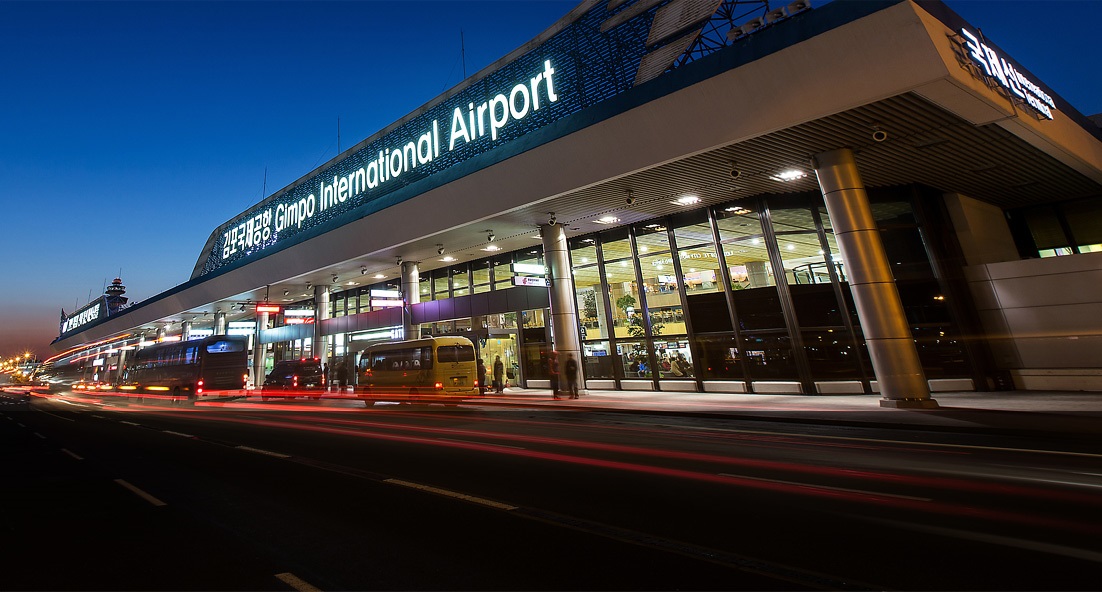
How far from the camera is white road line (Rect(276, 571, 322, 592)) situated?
3469 millimetres

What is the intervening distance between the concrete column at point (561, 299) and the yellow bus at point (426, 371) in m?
3.93

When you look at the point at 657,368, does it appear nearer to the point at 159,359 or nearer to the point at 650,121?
the point at 650,121

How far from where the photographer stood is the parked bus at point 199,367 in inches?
940

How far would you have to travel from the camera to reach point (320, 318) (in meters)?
30.2

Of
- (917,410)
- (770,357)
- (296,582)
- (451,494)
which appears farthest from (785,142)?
(296,582)

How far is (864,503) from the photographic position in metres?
4.92

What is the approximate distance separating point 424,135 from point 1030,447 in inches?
967

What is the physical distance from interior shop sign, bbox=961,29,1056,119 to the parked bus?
33.4 meters

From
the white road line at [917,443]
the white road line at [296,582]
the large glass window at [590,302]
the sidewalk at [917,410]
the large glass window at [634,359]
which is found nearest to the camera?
the white road line at [296,582]

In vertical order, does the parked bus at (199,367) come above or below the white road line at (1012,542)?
above

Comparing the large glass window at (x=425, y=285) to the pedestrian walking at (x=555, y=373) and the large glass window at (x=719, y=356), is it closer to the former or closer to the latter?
the pedestrian walking at (x=555, y=373)

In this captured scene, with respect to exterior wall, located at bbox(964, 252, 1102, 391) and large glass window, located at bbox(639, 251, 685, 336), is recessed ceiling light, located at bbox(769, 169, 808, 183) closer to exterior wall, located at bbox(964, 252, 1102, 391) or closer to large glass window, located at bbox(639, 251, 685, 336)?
large glass window, located at bbox(639, 251, 685, 336)

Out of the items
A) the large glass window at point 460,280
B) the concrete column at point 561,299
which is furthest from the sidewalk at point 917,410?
the large glass window at point 460,280

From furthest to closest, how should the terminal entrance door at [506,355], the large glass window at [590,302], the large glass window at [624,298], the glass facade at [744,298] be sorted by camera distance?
the terminal entrance door at [506,355] < the large glass window at [590,302] < the large glass window at [624,298] < the glass facade at [744,298]
